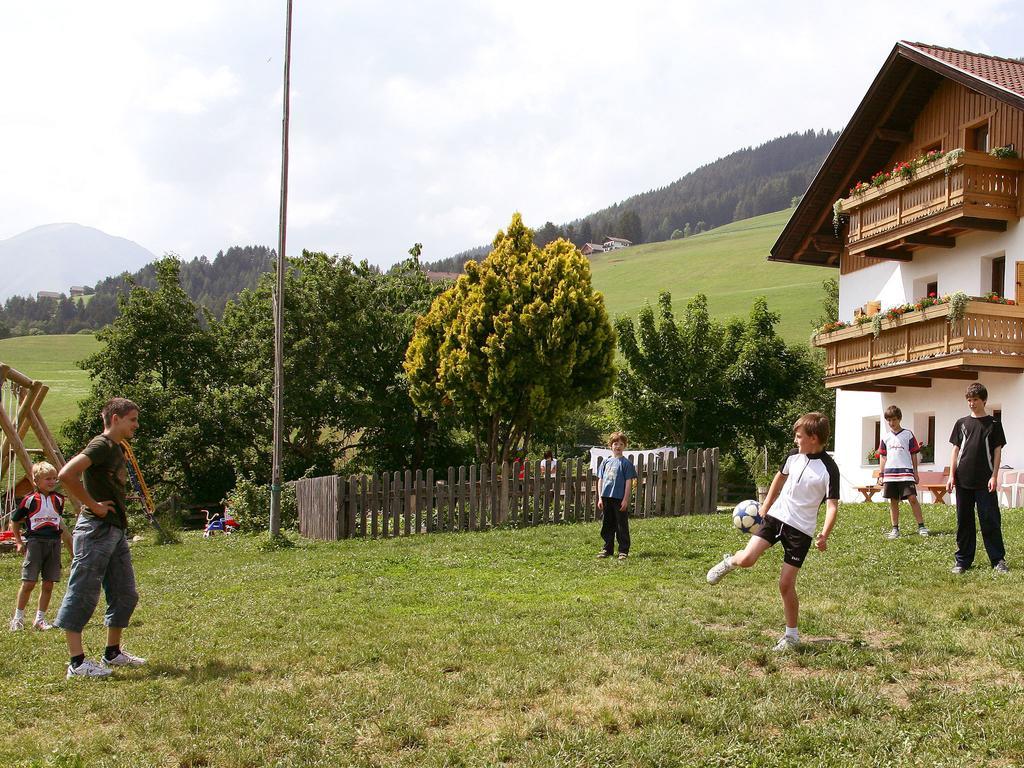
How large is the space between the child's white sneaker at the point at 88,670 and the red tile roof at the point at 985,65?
21.4m

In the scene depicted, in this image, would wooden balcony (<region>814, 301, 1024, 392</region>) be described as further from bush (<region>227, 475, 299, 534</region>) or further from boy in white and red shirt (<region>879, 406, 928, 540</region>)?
bush (<region>227, 475, 299, 534</region>)

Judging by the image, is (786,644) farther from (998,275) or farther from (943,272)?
(943,272)

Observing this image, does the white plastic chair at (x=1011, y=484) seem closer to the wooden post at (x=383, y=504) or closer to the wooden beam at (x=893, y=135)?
the wooden beam at (x=893, y=135)

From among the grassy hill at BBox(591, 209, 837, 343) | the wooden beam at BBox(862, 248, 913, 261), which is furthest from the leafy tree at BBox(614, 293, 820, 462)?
the grassy hill at BBox(591, 209, 837, 343)

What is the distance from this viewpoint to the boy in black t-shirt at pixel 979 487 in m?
10.7

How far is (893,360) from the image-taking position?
79.9 feet

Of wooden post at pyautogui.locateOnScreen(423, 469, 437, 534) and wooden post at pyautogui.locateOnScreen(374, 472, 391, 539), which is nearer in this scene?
wooden post at pyautogui.locateOnScreen(423, 469, 437, 534)

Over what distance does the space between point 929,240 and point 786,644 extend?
65.3ft

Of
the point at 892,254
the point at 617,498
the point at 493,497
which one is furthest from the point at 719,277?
the point at 617,498

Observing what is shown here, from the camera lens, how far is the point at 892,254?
87.0ft

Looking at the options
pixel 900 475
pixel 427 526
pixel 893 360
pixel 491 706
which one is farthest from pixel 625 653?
pixel 893 360

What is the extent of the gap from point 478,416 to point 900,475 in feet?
59.1

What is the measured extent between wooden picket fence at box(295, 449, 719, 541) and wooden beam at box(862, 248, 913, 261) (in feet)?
29.2

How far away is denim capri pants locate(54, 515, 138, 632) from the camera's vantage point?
754 centimetres
